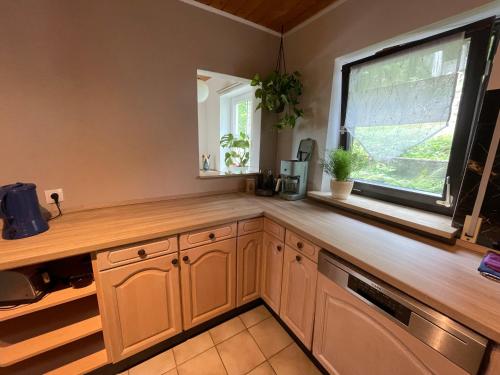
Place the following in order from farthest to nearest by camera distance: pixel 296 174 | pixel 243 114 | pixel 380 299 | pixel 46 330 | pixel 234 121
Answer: pixel 234 121 → pixel 243 114 → pixel 296 174 → pixel 46 330 → pixel 380 299

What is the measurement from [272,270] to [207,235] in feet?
1.84

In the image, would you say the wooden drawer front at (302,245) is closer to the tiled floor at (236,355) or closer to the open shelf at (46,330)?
the tiled floor at (236,355)

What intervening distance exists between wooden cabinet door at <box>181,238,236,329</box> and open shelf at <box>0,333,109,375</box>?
0.49 m

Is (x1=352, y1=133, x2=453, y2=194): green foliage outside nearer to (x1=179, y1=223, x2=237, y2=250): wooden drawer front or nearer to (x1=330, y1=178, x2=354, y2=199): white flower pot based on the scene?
(x1=330, y1=178, x2=354, y2=199): white flower pot

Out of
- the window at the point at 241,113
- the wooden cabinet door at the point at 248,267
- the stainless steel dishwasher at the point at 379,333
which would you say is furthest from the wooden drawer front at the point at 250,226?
the window at the point at 241,113

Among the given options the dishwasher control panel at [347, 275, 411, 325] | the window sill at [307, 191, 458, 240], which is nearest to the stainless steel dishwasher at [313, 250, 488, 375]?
the dishwasher control panel at [347, 275, 411, 325]

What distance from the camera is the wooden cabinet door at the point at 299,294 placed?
1238 millimetres

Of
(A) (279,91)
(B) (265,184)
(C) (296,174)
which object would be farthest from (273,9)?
(B) (265,184)

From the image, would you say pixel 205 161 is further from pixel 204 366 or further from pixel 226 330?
pixel 204 366

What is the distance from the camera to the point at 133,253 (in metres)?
1.13

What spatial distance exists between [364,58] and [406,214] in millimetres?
1129

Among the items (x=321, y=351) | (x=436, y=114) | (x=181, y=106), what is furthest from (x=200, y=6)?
(x=321, y=351)

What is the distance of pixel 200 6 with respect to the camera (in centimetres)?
162

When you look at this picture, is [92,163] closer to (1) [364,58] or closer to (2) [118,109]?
(2) [118,109]
